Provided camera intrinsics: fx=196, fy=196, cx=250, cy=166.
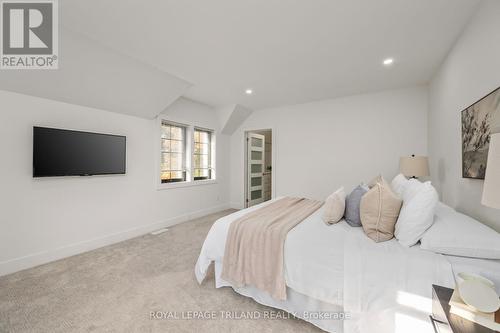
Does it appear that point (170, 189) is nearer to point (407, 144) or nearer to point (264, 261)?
point (264, 261)

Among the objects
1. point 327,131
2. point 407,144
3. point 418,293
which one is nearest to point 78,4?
point 418,293

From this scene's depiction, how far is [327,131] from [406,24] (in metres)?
2.28

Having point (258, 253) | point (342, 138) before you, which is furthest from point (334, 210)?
point (342, 138)

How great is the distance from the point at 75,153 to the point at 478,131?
4330mm

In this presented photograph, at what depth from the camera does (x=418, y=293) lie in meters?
1.20

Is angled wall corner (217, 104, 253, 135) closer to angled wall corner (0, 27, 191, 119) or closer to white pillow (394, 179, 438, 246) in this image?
Result: angled wall corner (0, 27, 191, 119)

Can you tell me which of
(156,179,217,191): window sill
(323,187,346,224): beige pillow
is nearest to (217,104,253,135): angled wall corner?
(156,179,217,191): window sill

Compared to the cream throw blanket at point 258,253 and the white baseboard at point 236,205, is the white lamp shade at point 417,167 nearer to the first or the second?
the cream throw blanket at point 258,253

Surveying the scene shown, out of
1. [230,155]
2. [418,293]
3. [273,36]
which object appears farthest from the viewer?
[230,155]

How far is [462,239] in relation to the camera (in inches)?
48.1

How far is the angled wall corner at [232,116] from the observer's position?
456 cm

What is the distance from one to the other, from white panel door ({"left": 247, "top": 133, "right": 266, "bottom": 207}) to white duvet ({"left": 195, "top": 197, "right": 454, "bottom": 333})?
11.9 ft

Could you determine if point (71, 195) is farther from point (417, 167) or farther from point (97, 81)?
point (417, 167)

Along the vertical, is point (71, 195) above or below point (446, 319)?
above
